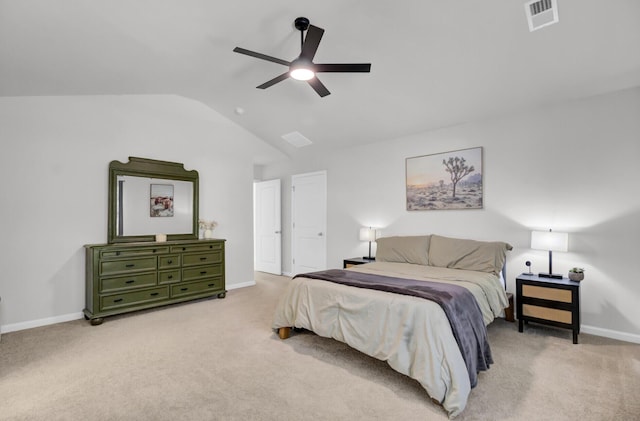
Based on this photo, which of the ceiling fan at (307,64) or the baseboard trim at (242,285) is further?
the baseboard trim at (242,285)

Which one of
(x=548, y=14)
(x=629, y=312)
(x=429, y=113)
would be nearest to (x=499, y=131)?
(x=429, y=113)

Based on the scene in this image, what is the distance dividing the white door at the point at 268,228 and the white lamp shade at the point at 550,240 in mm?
4648

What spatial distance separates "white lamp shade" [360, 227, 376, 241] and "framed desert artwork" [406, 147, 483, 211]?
669 mm

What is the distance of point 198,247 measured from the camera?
183 inches

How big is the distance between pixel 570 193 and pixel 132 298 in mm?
5444

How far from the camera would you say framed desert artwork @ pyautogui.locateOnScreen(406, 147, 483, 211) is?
4152mm

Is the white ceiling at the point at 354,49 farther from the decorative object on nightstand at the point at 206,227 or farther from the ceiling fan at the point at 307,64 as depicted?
the decorative object on nightstand at the point at 206,227

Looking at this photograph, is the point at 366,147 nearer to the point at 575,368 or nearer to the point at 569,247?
the point at 569,247

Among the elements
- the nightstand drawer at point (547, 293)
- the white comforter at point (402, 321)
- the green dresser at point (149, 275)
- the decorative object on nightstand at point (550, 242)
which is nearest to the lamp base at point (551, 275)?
the decorative object on nightstand at point (550, 242)

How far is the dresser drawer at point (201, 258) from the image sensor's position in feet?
14.9

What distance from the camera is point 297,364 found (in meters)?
2.67

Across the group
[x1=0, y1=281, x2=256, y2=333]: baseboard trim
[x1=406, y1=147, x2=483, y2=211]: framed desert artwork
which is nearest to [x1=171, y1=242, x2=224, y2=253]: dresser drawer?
[x1=0, y1=281, x2=256, y2=333]: baseboard trim

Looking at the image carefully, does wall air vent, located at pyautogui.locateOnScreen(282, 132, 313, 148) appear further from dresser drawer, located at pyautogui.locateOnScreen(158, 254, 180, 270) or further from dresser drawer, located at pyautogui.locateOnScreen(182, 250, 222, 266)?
dresser drawer, located at pyautogui.locateOnScreen(158, 254, 180, 270)

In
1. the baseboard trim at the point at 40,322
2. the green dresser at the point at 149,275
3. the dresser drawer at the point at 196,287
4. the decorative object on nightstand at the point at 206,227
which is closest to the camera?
the baseboard trim at the point at 40,322
